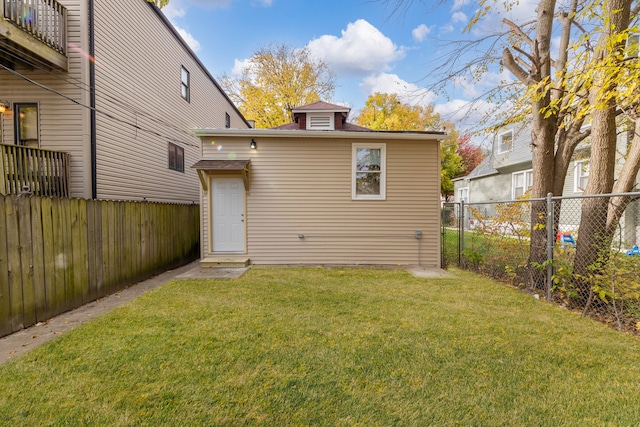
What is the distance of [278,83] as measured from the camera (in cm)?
1986

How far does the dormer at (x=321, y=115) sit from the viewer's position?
10.7m

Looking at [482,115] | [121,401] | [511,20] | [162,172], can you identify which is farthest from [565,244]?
[162,172]

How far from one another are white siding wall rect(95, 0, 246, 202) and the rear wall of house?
2.39m

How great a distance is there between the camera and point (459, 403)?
6.65ft

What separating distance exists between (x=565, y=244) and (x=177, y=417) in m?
5.54

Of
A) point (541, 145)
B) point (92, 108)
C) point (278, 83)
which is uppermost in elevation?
point (278, 83)

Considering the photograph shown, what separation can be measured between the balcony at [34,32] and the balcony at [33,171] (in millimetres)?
1706

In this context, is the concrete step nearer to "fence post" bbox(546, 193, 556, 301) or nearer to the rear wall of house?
the rear wall of house

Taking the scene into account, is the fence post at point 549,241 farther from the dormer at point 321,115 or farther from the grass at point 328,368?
the dormer at point 321,115

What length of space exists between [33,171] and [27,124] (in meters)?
1.74

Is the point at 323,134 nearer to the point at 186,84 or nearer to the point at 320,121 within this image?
the point at 320,121

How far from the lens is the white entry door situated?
7.04 m

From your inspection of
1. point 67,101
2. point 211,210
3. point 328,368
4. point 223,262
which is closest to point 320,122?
point 211,210

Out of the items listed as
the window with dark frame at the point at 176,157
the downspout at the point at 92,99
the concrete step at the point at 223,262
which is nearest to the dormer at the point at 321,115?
the window with dark frame at the point at 176,157
